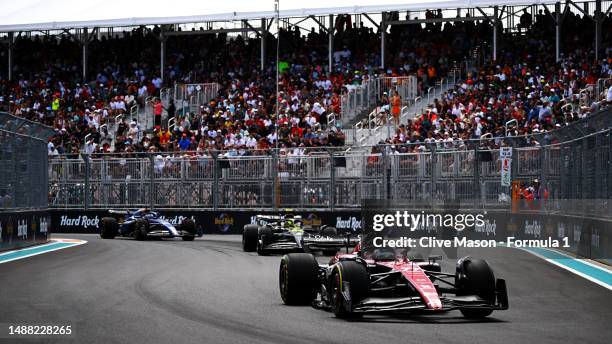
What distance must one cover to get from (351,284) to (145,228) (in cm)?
1868

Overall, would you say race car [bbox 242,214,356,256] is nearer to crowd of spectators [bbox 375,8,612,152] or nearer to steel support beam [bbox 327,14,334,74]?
crowd of spectators [bbox 375,8,612,152]

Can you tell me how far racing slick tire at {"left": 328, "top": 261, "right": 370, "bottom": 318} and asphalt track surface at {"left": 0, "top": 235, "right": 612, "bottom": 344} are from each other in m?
0.19

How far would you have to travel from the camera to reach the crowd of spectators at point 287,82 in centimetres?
3566

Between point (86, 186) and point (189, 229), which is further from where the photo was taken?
point (86, 186)

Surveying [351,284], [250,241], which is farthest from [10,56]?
[351,284]

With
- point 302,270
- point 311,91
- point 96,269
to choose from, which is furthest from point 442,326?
point 311,91

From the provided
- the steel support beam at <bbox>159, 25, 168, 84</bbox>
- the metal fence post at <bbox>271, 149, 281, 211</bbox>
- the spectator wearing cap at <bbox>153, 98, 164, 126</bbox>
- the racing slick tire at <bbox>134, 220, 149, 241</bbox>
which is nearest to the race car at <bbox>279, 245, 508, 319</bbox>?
the racing slick tire at <bbox>134, 220, 149, 241</bbox>

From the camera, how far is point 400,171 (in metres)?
30.0

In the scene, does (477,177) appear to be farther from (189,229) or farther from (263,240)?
(189,229)

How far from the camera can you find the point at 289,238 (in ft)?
75.6

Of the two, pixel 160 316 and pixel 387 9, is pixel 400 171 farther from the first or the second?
pixel 160 316

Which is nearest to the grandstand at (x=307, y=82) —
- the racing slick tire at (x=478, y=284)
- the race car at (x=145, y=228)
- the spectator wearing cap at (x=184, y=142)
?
Answer: the spectator wearing cap at (x=184, y=142)

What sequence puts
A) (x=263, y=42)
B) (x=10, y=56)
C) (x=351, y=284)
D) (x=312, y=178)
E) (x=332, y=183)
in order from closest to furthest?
(x=351, y=284) < (x=332, y=183) < (x=312, y=178) < (x=263, y=42) < (x=10, y=56)

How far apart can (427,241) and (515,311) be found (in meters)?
8.14
